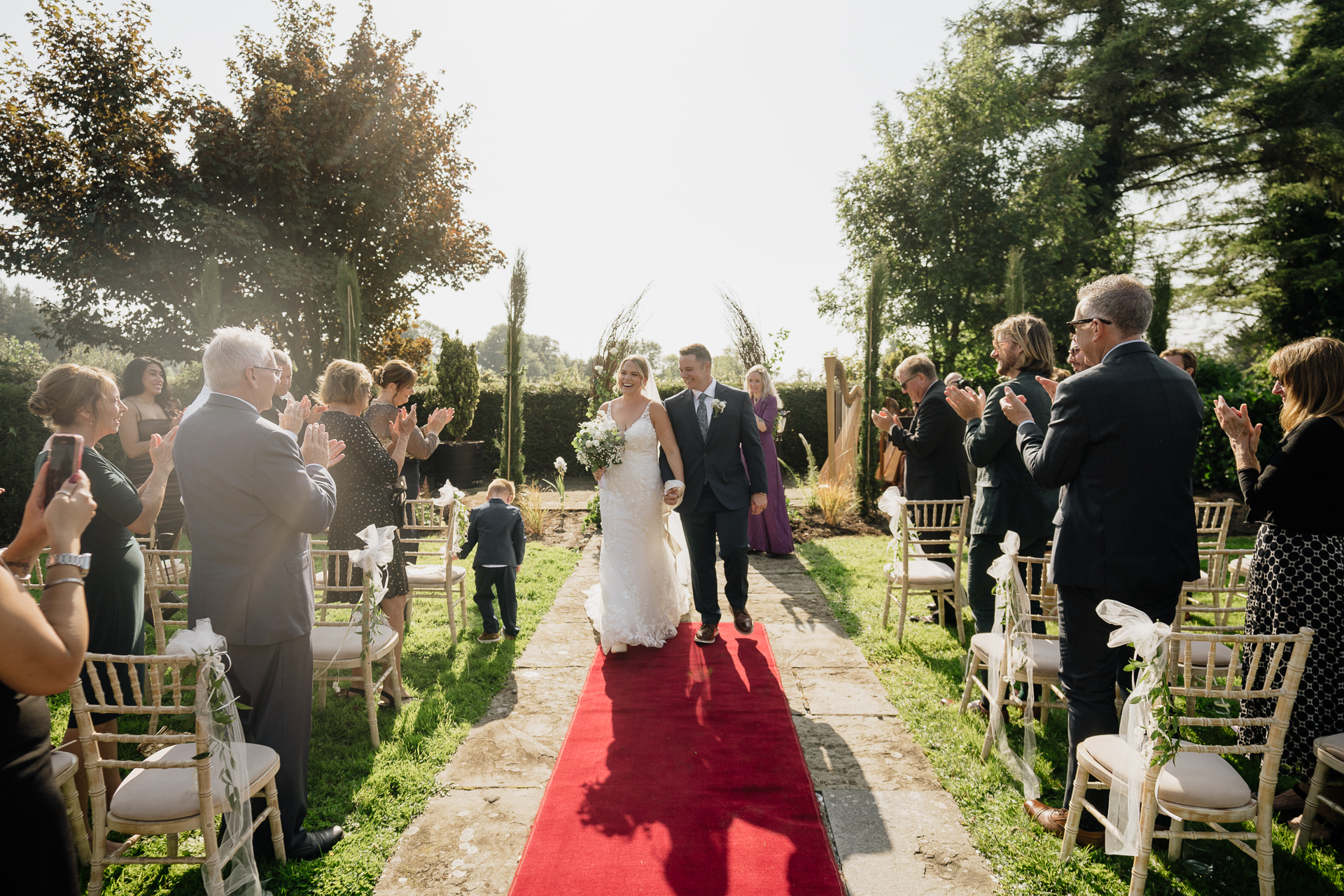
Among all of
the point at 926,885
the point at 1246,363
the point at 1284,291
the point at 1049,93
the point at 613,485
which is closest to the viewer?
the point at 926,885

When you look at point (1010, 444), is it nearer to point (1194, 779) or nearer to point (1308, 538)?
point (1308, 538)

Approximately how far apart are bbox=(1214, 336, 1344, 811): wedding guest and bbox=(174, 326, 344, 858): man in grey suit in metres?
4.47

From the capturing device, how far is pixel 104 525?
3162 mm

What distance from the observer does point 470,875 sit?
2.89 metres

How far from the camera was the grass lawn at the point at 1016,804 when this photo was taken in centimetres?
279

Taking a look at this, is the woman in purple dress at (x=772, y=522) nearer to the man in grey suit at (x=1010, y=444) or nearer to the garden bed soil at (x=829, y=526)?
the garden bed soil at (x=829, y=526)

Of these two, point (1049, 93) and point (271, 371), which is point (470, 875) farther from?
point (1049, 93)

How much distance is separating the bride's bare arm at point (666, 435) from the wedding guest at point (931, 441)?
1.96 metres

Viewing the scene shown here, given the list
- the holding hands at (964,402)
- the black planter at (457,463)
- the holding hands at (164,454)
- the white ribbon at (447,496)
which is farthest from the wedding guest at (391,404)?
the black planter at (457,463)

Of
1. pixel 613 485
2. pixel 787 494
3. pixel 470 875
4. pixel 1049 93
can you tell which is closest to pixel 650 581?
pixel 613 485

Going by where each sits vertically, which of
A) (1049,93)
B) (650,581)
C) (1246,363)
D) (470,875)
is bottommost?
(470,875)

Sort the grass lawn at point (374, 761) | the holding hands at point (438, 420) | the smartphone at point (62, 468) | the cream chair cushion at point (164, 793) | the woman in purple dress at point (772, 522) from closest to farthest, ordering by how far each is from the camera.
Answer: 1. the smartphone at point (62, 468)
2. the cream chair cushion at point (164, 793)
3. the grass lawn at point (374, 761)
4. the holding hands at point (438, 420)
5. the woman in purple dress at point (772, 522)

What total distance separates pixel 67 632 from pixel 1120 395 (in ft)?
11.8

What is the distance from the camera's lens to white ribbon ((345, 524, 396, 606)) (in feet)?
12.9
